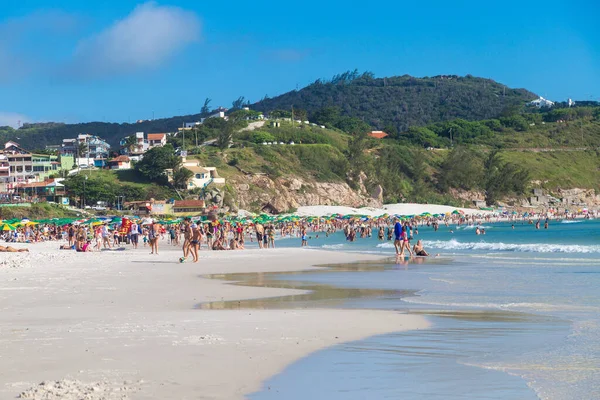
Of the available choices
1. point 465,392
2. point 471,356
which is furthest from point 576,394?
point 471,356

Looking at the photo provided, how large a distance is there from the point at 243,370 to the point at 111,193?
75123mm

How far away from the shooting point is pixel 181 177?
82.6 m

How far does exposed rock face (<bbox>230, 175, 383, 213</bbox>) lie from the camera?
84.3 m

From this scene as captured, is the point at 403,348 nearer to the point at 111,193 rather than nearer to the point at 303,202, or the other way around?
the point at 111,193

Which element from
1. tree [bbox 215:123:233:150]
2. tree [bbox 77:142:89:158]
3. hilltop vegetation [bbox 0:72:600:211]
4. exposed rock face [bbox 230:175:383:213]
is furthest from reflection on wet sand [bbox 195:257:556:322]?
tree [bbox 77:142:89:158]

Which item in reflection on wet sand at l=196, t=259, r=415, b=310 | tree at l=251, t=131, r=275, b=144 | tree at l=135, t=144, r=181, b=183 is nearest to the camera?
reflection on wet sand at l=196, t=259, r=415, b=310

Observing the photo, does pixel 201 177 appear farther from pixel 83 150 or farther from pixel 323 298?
pixel 323 298

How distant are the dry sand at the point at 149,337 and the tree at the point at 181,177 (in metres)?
66.3

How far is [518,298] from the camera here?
513 inches

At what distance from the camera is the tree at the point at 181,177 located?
82062 mm

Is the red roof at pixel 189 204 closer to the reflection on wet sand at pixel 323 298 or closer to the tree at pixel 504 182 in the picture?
the tree at pixel 504 182

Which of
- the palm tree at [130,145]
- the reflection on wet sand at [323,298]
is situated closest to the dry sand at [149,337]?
the reflection on wet sand at [323,298]

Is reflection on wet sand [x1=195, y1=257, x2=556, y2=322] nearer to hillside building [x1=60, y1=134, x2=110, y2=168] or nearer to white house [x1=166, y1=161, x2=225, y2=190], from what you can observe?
white house [x1=166, y1=161, x2=225, y2=190]

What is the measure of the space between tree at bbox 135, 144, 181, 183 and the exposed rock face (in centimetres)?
730
